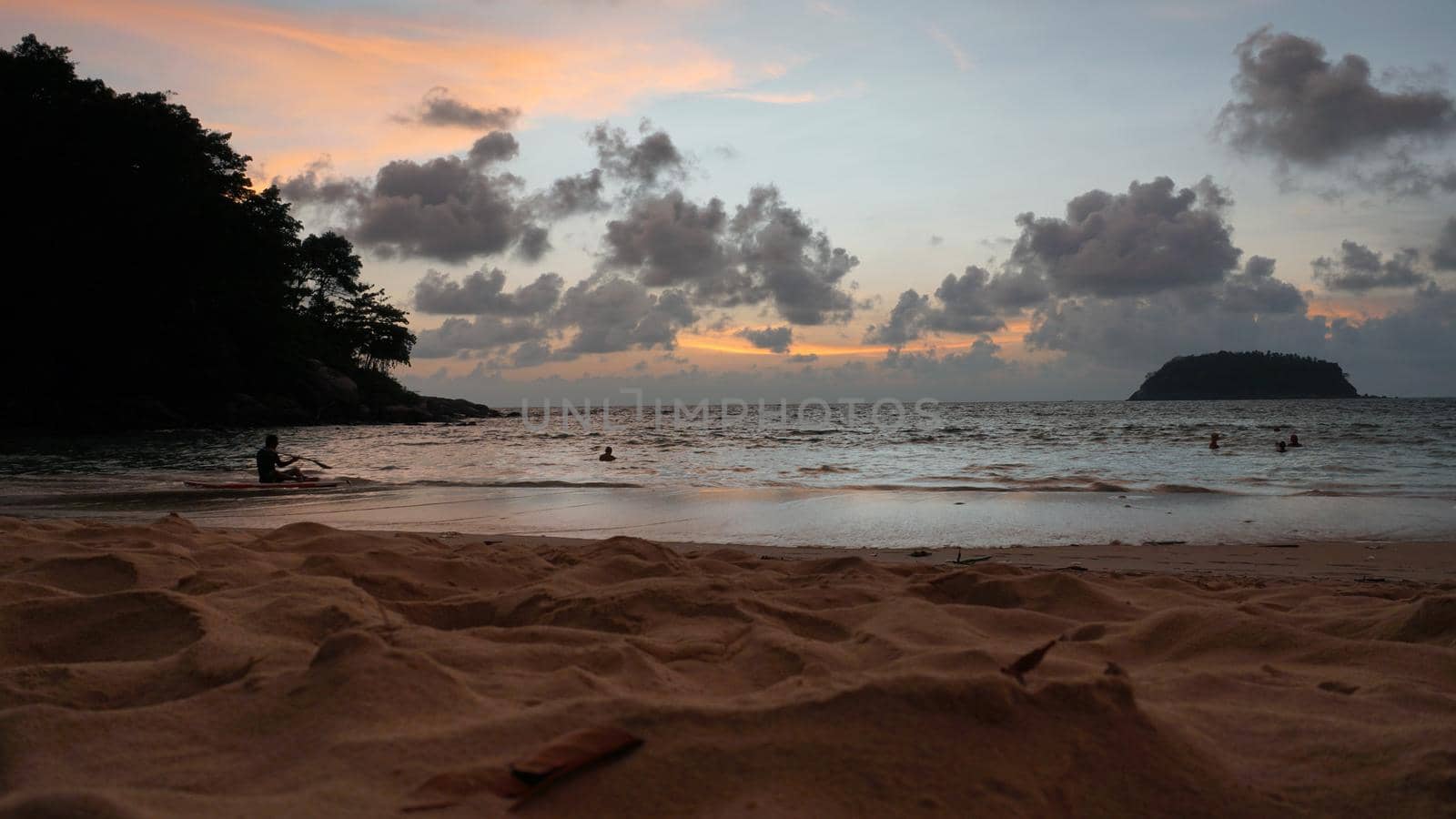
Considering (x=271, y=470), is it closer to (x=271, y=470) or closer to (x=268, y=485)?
(x=271, y=470)

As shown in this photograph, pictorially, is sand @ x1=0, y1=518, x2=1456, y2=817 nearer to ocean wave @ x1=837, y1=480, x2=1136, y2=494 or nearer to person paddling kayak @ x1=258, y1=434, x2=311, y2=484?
ocean wave @ x1=837, y1=480, x2=1136, y2=494

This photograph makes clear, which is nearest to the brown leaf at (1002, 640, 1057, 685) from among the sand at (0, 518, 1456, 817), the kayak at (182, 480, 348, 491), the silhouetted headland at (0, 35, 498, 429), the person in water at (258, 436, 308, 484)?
the sand at (0, 518, 1456, 817)

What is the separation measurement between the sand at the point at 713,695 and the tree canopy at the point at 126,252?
118 feet

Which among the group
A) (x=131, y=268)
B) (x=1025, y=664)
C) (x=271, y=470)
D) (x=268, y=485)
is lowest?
(x=268, y=485)

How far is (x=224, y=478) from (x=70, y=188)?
26.4 meters

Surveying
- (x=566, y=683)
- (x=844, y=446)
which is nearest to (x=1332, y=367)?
(x=844, y=446)

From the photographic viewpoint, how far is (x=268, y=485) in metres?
11.6

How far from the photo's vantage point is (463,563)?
12.8 feet

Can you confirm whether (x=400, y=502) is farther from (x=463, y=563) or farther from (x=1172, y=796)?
(x=1172, y=796)

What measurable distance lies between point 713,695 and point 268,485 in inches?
458

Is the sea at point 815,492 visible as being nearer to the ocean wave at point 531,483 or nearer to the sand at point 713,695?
the ocean wave at point 531,483

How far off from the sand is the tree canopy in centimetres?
3591

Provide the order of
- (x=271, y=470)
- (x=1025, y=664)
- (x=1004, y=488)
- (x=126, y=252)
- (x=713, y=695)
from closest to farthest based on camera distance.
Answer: (x=1025, y=664)
(x=713, y=695)
(x=1004, y=488)
(x=271, y=470)
(x=126, y=252)

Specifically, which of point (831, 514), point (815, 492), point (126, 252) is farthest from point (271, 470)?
point (126, 252)
